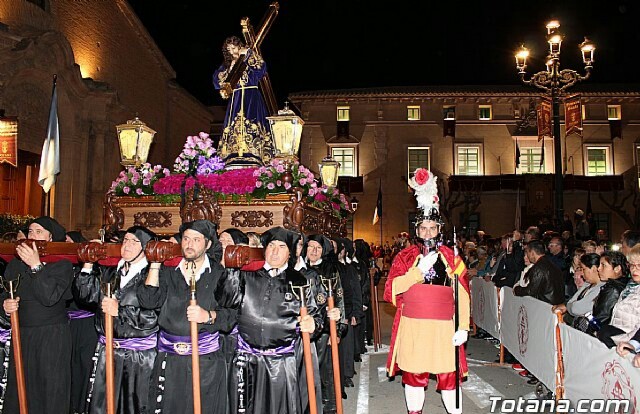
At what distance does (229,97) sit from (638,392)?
25.7ft

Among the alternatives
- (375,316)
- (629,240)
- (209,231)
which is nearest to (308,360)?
(209,231)

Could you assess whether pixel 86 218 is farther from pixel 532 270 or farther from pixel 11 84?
pixel 532 270

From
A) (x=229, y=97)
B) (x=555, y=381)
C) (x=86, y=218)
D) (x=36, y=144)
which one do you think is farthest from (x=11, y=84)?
(x=555, y=381)

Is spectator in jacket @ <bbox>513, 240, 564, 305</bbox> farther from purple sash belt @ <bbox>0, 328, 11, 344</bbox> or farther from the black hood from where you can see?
purple sash belt @ <bbox>0, 328, 11, 344</bbox>

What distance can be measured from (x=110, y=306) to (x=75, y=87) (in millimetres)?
18315

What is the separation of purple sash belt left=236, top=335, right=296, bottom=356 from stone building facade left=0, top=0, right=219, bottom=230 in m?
14.9

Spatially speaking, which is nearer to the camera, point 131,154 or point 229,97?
point 131,154

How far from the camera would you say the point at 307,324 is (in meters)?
4.74

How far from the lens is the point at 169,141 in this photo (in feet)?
105

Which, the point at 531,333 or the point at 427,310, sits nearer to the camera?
the point at 427,310

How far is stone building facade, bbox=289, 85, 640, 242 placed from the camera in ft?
130

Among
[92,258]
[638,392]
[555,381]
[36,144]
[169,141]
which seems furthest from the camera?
[169,141]

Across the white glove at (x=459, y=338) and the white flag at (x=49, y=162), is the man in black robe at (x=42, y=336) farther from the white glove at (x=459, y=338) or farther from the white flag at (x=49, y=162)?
the white flag at (x=49, y=162)

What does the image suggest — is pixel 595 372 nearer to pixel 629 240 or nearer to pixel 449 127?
pixel 629 240
